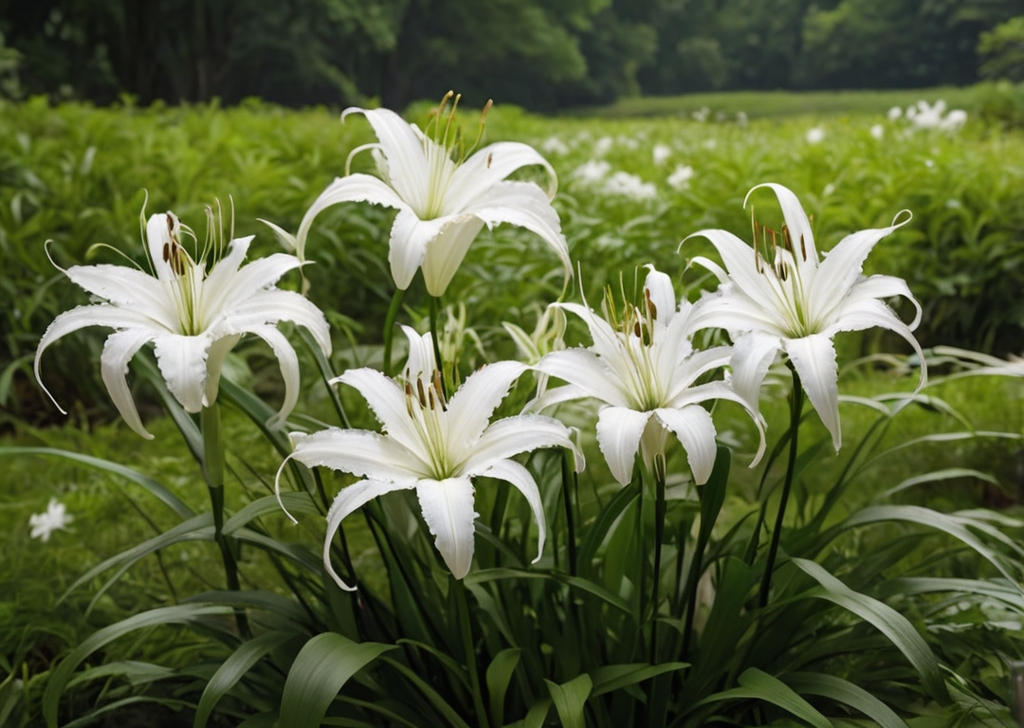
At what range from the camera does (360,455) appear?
95 centimetres

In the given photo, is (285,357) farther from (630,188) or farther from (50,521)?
(630,188)

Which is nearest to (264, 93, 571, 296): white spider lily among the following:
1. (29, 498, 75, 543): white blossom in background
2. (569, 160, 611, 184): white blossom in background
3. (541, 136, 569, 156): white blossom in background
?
(29, 498, 75, 543): white blossom in background

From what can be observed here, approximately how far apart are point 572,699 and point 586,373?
32 centimetres

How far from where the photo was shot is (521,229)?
3.39m

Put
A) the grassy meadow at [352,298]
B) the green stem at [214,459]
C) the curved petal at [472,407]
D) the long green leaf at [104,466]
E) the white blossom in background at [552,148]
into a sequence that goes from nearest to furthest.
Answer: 1. the curved petal at [472,407]
2. the green stem at [214,459]
3. the long green leaf at [104,466]
4. the grassy meadow at [352,298]
5. the white blossom in background at [552,148]

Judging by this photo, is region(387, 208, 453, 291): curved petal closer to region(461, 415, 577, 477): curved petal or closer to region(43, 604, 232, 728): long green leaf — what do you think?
region(461, 415, 577, 477): curved petal

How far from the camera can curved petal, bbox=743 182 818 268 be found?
1.04 metres

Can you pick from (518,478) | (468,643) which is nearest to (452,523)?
(518,478)

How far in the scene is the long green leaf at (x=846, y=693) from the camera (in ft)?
3.47

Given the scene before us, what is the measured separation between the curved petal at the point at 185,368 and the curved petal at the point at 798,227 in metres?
0.55

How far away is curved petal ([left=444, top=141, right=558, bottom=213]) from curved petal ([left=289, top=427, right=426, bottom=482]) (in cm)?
28

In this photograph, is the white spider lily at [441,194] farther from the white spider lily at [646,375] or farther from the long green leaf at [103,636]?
the long green leaf at [103,636]

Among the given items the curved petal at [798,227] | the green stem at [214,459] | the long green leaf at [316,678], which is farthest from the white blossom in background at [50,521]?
the curved petal at [798,227]

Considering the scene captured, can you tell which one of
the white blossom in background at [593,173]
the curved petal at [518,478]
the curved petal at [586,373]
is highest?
the curved petal at [586,373]
